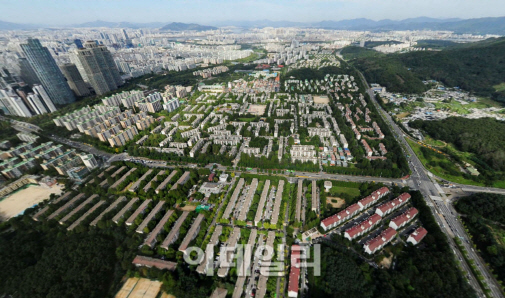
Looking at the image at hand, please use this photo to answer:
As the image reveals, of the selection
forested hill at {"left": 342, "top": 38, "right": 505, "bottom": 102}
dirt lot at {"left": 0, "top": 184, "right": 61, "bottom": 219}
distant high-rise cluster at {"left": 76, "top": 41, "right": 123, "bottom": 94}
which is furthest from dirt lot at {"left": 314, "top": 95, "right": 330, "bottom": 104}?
distant high-rise cluster at {"left": 76, "top": 41, "right": 123, "bottom": 94}

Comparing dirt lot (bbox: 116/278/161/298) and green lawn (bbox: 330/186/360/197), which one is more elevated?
green lawn (bbox: 330/186/360/197)

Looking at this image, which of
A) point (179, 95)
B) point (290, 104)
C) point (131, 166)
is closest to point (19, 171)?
point (131, 166)

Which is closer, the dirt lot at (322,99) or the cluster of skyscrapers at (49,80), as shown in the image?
the cluster of skyscrapers at (49,80)

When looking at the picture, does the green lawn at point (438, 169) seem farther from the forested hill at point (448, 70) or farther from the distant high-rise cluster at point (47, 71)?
the distant high-rise cluster at point (47, 71)

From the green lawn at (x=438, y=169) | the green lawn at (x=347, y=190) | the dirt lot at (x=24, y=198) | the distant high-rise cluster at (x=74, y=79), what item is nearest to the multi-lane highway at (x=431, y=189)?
the green lawn at (x=438, y=169)

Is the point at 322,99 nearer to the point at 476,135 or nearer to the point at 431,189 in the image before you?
the point at 476,135

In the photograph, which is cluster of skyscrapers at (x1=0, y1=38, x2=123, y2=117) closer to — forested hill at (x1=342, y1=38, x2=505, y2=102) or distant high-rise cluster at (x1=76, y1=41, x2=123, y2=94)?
distant high-rise cluster at (x1=76, y1=41, x2=123, y2=94)

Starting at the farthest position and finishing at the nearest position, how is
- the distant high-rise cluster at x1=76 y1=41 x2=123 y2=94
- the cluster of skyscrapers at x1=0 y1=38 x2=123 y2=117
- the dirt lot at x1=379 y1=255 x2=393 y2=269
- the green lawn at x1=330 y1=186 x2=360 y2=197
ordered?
the distant high-rise cluster at x1=76 y1=41 x2=123 y2=94, the cluster of skyscrapers at x1=0 y1=38 x2=123 y2=117, the green lawn at x1=330 y1=186 x2=360 y2=197, the dirt lot at x1=379 y1=255 x2=393 y2=269
